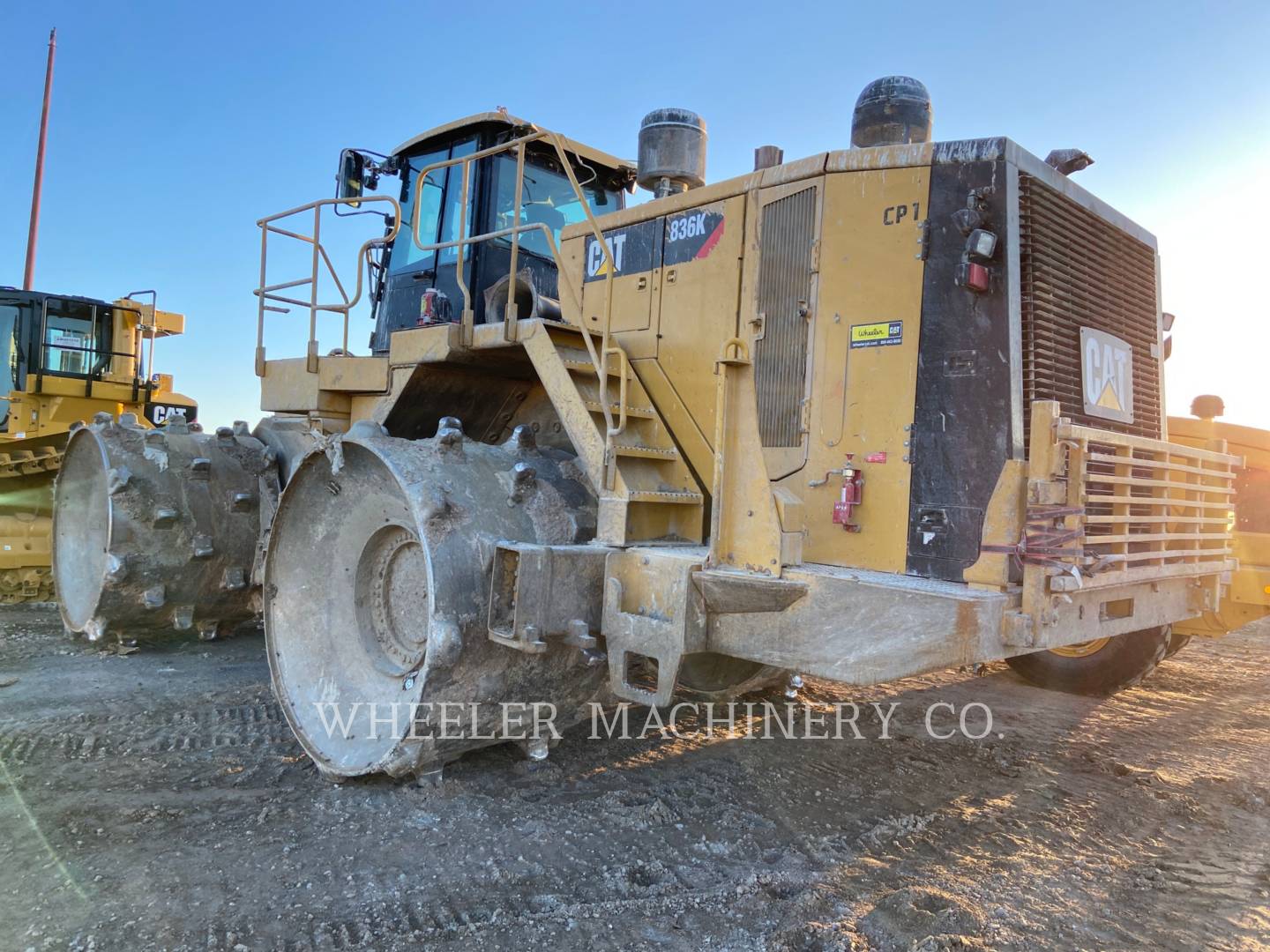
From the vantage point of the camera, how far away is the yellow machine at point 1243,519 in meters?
5.62

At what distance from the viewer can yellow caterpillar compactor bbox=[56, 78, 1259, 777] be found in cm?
310

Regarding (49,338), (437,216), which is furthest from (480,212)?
(49,338)

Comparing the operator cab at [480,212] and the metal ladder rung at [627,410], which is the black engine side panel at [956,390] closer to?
the metal ladder rung at [627,410]

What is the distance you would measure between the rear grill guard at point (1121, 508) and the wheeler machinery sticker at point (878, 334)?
639 millimetres

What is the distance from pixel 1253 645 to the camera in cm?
858

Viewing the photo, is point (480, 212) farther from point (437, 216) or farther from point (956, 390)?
point (956, 390)

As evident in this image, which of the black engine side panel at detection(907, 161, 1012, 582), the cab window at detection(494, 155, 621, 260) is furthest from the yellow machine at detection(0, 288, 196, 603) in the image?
the black engine side panel at detection(907, 161, 1012, 582)

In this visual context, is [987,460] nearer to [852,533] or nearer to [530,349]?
[852,533]

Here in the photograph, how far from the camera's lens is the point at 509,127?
19.9 feet

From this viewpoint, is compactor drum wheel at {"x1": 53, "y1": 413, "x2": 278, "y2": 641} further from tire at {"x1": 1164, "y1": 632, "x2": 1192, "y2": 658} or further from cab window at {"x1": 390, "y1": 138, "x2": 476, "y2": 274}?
tire at {"x1": 1164, "y1": 632, "x2": 1192, "y2": 658}

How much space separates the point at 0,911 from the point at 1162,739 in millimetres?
5430

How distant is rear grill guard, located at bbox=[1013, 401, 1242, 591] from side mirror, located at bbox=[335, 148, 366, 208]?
4.91 m

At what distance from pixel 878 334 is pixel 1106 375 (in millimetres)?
1075

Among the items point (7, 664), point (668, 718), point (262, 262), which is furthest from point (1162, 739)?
point (7, 664)
